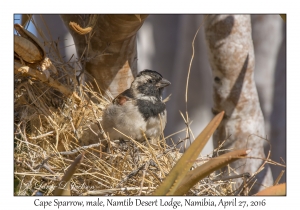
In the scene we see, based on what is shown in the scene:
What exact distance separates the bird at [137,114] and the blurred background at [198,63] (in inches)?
126

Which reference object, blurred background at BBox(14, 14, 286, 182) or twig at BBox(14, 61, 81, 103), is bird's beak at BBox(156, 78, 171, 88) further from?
blurred background at BBox(14, 14, 286, 182)

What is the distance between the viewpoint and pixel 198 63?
7.22 m

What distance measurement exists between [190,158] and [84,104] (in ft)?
5.48

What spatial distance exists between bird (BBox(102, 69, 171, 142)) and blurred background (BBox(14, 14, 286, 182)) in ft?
10.5

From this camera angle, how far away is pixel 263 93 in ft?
23.4

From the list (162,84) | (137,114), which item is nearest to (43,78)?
(137,114)

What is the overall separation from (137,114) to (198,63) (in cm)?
398

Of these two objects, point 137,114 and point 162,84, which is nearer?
point 137,114

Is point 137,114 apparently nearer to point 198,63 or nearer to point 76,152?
point 76,152

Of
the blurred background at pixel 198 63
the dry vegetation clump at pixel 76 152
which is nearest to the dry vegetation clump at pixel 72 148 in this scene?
the dry vegetation clump at pixel 76 152

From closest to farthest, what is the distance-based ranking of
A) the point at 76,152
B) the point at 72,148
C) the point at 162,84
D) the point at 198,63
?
the point at 76,152, the point at 72,148, the point at 162,84, the point at 198,63

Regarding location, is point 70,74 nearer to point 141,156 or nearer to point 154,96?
point 154,96

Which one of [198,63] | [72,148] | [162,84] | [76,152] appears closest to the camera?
[76,152]

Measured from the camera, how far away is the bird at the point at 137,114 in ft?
11.1
